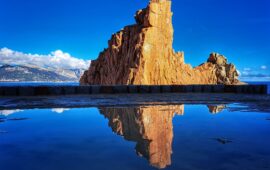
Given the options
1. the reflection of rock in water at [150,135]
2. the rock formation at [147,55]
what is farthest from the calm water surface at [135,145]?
the rock formation at [147,55]

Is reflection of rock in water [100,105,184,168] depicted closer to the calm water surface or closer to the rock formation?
the calm water surface

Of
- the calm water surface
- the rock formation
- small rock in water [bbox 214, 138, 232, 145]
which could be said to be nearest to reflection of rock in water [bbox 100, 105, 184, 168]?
the calm water surface

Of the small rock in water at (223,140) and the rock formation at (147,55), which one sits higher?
the rock formation at (147,55)

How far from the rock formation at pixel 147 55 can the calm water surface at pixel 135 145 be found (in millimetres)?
62699

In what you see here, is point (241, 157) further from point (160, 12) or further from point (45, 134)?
point (160, 12)

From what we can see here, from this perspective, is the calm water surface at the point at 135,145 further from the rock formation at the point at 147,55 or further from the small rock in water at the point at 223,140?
the rock formation at the point at 147,55

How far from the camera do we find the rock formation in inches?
2776

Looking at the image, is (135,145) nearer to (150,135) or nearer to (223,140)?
(150,135)

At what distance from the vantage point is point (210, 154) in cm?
337

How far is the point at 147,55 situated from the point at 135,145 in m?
67.4

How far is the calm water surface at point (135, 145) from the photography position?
299cm

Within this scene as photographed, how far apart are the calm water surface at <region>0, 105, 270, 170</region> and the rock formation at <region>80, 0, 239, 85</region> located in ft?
206

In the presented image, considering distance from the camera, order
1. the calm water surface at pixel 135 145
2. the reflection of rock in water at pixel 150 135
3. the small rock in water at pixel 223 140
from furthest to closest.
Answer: the small rock in water at pixel 223 140
the reflection of rock in water at pixel 150 135
the calm water surface at pixel 135 145

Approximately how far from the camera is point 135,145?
3.90 meters
